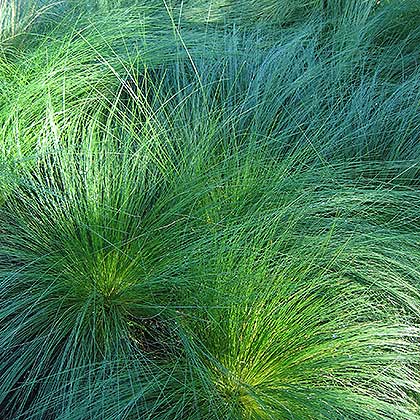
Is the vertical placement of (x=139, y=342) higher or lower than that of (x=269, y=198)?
lower

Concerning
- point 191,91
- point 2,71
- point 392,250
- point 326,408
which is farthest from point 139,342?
point 2,71

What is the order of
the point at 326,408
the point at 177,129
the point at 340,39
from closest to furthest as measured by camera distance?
the point at 326,408
the point at 177,129
the point at 340,39

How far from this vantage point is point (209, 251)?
167 cm

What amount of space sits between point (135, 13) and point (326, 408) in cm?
204

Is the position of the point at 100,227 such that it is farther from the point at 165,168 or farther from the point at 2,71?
the point at 2,71

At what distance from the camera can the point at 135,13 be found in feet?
9.60

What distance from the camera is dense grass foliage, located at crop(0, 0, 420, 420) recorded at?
1483mm

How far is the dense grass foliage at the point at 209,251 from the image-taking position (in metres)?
1.48

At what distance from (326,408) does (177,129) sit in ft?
3.42

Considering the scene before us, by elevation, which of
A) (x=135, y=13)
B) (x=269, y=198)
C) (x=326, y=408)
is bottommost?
(x=326, y=408)

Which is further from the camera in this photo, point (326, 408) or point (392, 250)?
point (392, 250)

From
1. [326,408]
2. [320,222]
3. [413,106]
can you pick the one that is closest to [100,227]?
[320,222]

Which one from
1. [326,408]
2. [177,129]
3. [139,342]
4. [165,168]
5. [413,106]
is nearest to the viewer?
[326,408]

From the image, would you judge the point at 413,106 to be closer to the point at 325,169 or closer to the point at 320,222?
the point at 325,169
